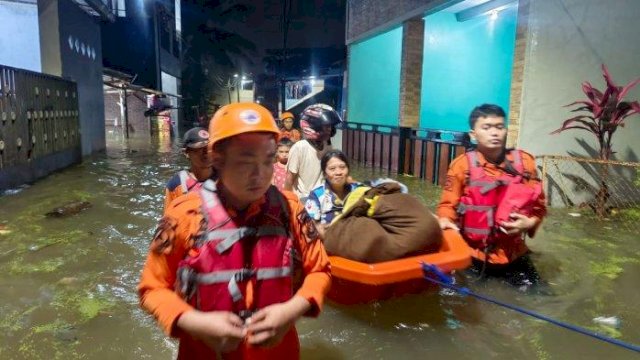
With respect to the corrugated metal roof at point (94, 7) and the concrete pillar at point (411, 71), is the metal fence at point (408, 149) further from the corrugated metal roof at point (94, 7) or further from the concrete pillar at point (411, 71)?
the corrugated metal roof at point (94, 7)

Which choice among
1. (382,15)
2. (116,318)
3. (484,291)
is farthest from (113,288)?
(382,15)

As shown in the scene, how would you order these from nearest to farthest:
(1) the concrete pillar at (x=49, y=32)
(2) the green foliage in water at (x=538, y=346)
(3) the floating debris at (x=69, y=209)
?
(2) the green foliage in water at (x=538, y=346)
(3) the floating debris at (x=69, y=209)
(1) the concrete pillar at (x=49, y=32)

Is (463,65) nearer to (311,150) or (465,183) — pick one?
(311,150)

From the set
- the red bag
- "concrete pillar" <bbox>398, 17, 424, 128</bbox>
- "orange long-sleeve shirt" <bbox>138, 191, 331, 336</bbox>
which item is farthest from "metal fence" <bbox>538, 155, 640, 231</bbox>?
"orange long-sleeve shirt" <bbox>138, 191, 331, 336</bbox>

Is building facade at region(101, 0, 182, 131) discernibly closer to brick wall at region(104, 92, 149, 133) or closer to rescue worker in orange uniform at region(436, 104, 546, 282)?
brick wall at region(104, 92, 149, 133)

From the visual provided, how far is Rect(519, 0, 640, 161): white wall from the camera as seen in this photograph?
6902 mm

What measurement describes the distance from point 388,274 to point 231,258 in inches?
67.2

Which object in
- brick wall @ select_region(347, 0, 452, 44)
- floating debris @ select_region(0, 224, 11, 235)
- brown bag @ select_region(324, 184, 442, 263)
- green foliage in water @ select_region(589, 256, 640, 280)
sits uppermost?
brick wall @ select_region(347, 0, 452, 44)

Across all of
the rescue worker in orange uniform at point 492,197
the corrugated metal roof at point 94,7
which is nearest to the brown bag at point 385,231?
the rescue worker in orange uniform at point 492,197

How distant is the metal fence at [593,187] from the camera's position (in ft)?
22.1

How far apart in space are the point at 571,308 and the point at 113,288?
4.10m

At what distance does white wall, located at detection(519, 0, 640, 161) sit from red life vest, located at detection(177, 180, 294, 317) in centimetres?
673

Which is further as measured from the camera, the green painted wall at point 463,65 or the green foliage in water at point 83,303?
the green painted wall at point 463,65

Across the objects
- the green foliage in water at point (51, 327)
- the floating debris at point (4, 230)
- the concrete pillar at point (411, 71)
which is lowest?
the green foliage in water at point (51, 327)
